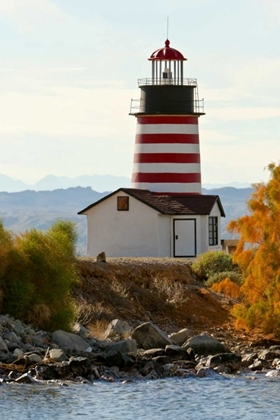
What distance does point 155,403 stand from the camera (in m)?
23.5

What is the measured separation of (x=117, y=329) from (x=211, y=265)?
32.2 ft

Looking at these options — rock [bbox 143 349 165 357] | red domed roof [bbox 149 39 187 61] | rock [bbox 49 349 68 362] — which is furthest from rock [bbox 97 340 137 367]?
red domed roof [bbox 149 39 187 61]

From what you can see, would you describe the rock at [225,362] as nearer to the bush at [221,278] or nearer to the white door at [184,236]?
the bush at [221,278]

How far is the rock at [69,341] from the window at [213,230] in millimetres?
19887

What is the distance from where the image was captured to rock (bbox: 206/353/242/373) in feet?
88.4

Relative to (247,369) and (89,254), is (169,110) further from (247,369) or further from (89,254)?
(247,369)

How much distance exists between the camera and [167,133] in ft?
154

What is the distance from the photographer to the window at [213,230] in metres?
47.3

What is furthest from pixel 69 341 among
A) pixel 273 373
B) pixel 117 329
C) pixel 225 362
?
pixel 273 373

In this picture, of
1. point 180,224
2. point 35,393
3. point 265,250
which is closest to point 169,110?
point 180,224

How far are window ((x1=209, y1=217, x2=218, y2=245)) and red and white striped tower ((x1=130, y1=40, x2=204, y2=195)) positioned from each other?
4.27 ft

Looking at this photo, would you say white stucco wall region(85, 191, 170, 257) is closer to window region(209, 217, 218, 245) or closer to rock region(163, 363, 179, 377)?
window region(209, 217, 218, 245)

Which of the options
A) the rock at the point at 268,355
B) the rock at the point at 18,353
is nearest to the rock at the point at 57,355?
the rock at the point at 18,353

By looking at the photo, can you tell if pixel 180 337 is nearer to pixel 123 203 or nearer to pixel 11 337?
pixel 11 337
